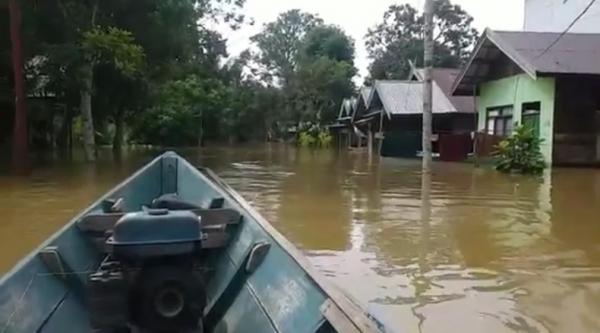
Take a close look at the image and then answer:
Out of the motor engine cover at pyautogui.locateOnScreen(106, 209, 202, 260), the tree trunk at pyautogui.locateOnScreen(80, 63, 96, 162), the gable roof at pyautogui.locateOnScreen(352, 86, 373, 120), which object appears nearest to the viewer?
the motor engine cover at pyautogui.locateOnScreen(106, 209, 202, 260)

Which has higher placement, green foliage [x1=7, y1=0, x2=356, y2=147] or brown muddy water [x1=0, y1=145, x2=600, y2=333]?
green foliage [x1=7, y1=0, x2=356, y2=147]

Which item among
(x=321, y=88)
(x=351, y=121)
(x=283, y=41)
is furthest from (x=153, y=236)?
(x=283, y=41)

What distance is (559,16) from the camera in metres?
28.5

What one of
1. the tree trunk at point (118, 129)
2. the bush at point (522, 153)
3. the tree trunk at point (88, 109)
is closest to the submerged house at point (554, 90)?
the bush at point (522, 153)

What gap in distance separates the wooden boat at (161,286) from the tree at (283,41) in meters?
47.3

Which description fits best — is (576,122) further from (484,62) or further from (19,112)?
(19,112)

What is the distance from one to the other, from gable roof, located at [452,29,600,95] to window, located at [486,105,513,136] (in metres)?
1.42

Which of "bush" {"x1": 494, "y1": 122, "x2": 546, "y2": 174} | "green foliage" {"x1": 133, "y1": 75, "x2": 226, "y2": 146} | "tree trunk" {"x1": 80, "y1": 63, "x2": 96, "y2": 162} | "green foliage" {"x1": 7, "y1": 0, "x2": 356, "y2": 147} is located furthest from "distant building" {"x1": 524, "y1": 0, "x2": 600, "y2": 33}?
"green foliage" {"x1": 133, "y1": 75, "x2": 226, "y2": 146}

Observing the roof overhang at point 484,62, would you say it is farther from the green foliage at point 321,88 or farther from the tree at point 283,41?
the tree at point 283,41

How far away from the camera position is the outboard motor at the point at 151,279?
9.42ft

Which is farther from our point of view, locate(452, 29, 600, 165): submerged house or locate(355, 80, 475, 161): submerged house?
locate(355, 80, 475, 161): submerged house

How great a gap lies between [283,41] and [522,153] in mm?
46255

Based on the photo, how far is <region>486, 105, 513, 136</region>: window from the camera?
21500 mm

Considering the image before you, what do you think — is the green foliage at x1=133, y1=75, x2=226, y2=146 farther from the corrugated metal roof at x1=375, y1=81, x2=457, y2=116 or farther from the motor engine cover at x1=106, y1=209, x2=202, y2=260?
the motor engine cover at x1=106, y1=209, x2=202, y2=260
